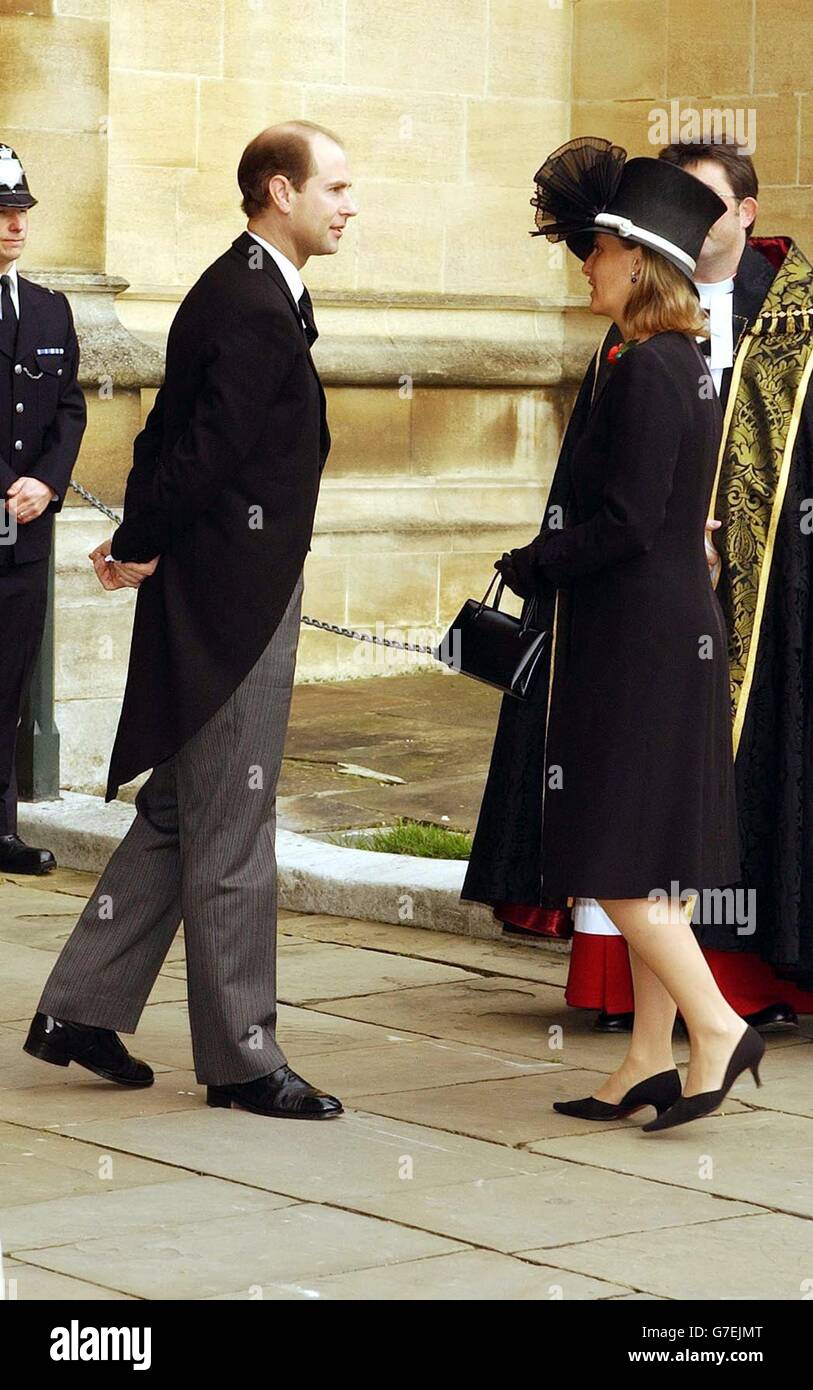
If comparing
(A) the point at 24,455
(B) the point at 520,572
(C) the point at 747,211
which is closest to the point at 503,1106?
(B) the point at 520,572

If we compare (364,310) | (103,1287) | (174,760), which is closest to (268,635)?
(174,760)

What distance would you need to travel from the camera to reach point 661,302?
4.99m

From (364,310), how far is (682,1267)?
737 cm

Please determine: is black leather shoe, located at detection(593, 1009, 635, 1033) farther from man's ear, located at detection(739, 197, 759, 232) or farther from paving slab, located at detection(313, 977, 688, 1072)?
man's ear, located at detection(739, 197, 759, 232)

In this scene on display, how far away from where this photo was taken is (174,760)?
5133 millimetres

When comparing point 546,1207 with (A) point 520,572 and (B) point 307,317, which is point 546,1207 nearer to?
(A) point 520,572

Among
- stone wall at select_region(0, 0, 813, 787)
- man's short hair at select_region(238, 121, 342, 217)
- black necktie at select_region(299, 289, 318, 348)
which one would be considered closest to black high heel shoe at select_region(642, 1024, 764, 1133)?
black necktie at select_region(299, 289, 318, 348)

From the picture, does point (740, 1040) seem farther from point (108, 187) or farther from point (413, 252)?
point (413, 252)

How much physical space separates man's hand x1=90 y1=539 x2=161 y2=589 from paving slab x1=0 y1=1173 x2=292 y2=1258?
120cm

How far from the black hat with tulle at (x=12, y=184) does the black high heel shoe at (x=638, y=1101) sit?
146 inches

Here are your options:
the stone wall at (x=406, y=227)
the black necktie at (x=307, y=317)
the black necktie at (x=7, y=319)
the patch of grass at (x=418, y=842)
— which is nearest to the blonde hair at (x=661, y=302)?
the black necktie at (x=307, y=317)

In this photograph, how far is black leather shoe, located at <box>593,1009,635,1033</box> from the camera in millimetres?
5965

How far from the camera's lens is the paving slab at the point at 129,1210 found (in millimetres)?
4219

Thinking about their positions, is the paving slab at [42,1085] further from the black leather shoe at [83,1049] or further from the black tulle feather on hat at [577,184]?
the black tulle feather on hat at [577,184]
